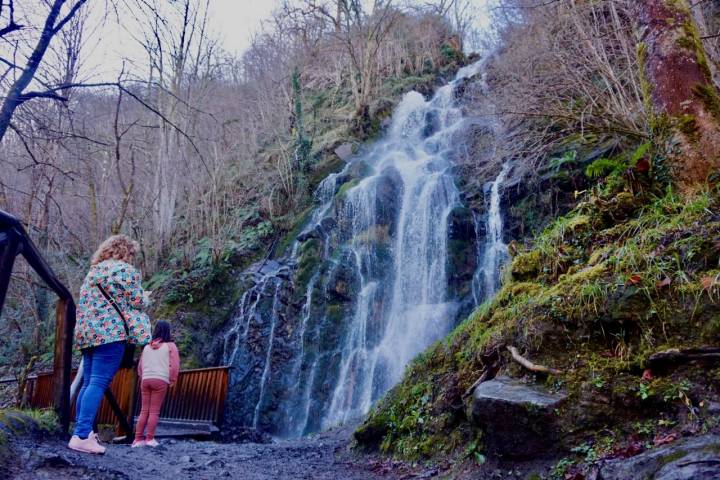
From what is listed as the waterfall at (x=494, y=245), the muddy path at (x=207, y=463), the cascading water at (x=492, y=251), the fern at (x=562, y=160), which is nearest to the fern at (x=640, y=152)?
the muddy path at (x=207, y=463)

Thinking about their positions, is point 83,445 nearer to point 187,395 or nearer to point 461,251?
point 187,395

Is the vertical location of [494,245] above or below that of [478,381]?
above

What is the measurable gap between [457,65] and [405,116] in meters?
5.70

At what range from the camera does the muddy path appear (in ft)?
10.0

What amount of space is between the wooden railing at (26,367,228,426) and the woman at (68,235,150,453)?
230 inches

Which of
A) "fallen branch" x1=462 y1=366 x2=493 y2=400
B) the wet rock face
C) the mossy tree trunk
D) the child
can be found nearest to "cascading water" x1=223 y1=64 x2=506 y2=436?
the wet rock face

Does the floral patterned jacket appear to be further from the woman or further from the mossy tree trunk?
the mossy tree trunk

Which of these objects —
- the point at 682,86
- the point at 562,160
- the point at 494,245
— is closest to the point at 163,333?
the point at 682,86

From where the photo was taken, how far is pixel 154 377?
5.87 m

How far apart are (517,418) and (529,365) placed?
19.0 inches

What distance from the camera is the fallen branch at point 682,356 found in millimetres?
3139

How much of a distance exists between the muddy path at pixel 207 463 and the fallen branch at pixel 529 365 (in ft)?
3.93

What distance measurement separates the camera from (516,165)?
43.5 ft

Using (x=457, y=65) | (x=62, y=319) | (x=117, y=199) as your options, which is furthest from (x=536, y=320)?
(x=457, y=65)
